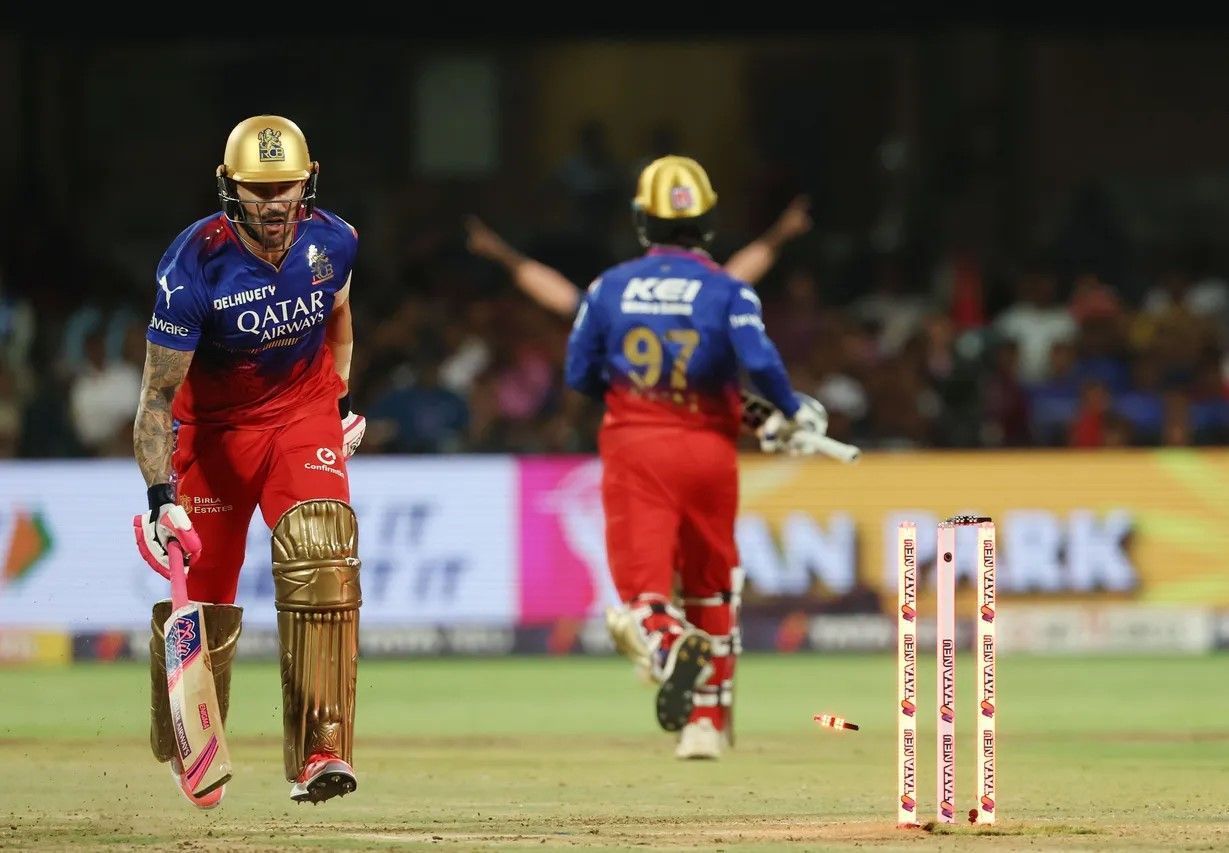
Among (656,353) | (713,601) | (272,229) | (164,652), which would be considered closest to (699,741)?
(713,601)

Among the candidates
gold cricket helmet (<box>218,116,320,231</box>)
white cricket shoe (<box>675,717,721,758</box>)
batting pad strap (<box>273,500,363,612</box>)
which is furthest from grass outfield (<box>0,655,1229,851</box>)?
gold cricket helmet (<box>218,116,320,231</box>)

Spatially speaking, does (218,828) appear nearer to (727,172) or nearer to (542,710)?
(542,710)

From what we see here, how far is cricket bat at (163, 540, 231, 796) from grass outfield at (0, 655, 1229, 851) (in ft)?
0.63

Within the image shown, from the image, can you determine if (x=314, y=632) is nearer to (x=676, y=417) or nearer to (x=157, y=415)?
(x=157, y=415)

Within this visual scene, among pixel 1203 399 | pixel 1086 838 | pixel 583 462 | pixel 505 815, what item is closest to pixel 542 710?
pixel 583 462

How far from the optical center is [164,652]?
27.2 feet

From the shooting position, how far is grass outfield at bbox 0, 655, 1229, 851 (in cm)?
770

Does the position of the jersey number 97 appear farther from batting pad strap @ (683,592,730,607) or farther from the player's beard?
the player's beard

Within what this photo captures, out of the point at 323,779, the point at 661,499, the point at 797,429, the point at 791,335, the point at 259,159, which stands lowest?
the point at 323,779

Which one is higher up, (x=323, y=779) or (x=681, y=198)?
(x=681, y=198)

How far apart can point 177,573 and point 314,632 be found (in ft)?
1.59

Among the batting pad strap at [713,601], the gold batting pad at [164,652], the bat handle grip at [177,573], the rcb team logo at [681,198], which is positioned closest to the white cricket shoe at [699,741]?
the batting pad strap at [713,601]

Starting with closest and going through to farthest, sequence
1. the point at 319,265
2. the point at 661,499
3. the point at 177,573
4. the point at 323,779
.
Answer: the point at 323,779, the point at 177,573, the point at 319,265, the point at 661,499

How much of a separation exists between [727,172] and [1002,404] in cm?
444
